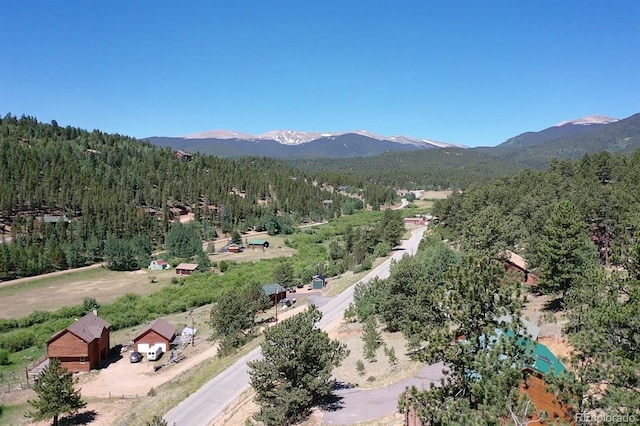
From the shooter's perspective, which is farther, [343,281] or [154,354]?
[343,281]

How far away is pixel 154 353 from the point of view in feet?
137

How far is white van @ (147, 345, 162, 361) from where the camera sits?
137 ft

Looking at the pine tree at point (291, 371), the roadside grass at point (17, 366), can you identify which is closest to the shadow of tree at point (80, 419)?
the roadside grass at point (17, 366)

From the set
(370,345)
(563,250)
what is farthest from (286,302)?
(563,250)

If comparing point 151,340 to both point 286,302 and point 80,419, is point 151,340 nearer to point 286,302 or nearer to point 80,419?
point 80,419

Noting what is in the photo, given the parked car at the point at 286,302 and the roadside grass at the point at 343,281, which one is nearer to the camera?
the parked car at the point at 286,302

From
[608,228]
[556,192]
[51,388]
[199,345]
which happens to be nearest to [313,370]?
[51,388]

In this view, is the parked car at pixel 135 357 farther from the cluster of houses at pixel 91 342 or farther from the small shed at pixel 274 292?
the small shed at pixel 274 292

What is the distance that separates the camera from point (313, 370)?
22.6 meters

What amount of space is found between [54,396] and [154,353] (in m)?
14.3

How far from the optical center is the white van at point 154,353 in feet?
137

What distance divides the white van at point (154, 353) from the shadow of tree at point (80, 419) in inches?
425

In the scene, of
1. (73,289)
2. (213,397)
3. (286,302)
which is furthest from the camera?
(73,289)

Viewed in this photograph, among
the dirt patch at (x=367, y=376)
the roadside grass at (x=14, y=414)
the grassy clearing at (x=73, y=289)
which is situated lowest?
the grassy clearing at (x=73, y=289)
